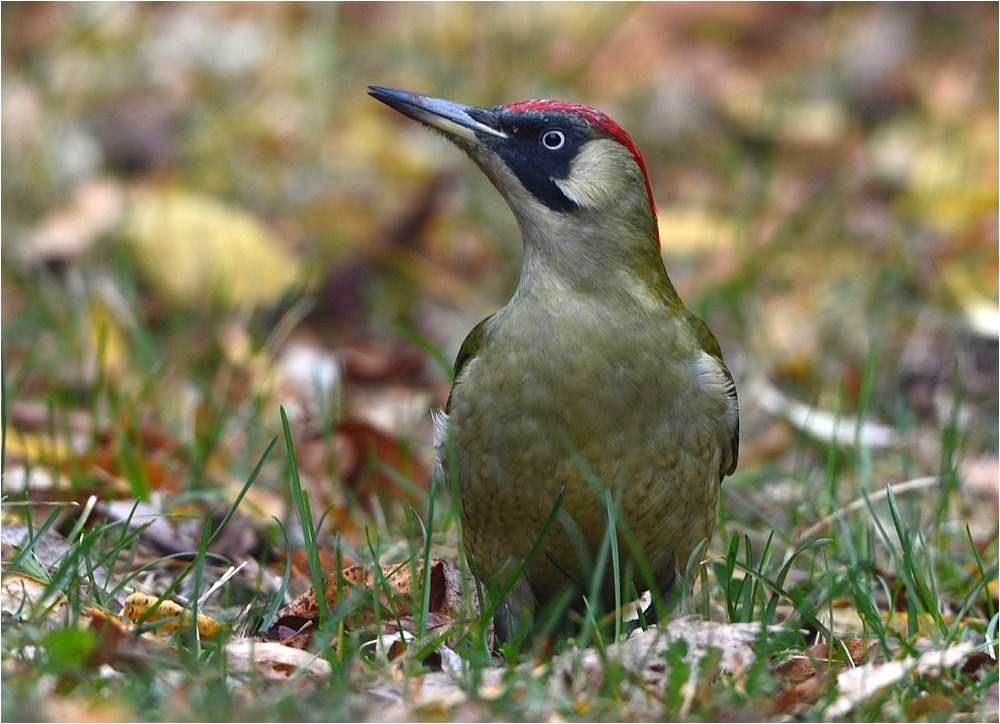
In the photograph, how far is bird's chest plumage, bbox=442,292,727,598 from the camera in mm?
4109

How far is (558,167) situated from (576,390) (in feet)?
2.37

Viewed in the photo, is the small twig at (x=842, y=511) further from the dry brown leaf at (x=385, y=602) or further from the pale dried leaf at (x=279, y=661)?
the pale dried leaf at (x=279, y=661)

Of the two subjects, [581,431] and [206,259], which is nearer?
[581,431]

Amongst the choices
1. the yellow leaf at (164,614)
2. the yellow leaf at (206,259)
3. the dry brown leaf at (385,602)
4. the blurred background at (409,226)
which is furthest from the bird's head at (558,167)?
the yellow leaf at (206,259)

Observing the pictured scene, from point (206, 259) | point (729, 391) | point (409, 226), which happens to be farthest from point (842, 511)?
point (409, 226)

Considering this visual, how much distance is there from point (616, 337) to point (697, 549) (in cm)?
62

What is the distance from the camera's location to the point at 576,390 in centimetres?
410

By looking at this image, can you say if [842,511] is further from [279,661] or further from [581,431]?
[279,661]

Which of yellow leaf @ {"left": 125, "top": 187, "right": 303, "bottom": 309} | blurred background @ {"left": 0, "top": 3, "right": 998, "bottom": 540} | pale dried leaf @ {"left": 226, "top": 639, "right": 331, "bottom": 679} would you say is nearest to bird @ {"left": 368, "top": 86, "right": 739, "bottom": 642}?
pale dried leaf @ {"left": 226, "top": 639, "right": 331, "bottom": 679}

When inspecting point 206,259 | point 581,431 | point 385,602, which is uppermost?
point 581,431

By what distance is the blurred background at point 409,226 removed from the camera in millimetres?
5824

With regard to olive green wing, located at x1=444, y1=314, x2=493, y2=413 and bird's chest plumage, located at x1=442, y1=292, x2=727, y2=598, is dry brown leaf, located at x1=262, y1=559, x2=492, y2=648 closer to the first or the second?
bird's chest plumage, located at x1=442, y1=292, x2=727, y2=598

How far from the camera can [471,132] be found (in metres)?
4.47

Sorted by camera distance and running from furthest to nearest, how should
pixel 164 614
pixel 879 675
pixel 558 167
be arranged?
pixel 558 167
pixel 164 614
pixel 879 675
